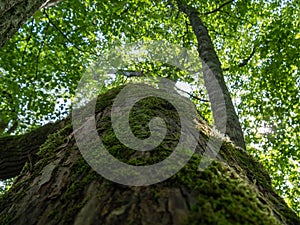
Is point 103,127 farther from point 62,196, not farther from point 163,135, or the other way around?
point 62,196

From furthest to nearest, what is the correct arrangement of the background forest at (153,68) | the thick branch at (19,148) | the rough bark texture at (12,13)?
the background forest at (153,68)
the thick branch at (19,148)
the rough bark texture at (12,13)

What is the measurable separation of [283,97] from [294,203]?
430 cm

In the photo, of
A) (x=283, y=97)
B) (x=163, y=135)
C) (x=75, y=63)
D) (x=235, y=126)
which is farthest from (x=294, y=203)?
(x=163, y=135)

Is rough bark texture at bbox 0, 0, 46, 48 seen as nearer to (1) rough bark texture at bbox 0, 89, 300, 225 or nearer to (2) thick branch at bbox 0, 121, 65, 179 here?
(2) thick branch at bbox 0, 121, 65, 179

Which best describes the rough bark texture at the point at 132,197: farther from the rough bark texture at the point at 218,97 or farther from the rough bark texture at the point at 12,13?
the rough bark texture at the point at 218,97

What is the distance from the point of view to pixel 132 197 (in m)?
1.21

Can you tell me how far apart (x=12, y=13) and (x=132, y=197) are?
2842 millimetres

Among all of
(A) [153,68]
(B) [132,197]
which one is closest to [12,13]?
(B) [132,197]

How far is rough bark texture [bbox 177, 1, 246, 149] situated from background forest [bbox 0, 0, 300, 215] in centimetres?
262

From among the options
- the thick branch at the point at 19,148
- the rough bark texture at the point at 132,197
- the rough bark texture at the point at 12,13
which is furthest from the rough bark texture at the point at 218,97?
the rough bark texture at the point at 12,13

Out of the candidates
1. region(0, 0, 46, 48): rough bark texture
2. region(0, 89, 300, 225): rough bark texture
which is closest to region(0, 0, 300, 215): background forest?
region(0, 0, 46, 48): rough bark texture

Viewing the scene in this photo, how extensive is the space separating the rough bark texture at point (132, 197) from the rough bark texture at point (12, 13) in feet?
6.15

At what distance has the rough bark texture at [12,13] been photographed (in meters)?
2.88

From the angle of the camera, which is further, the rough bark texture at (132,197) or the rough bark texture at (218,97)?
the rough bark texture at (218,97)
